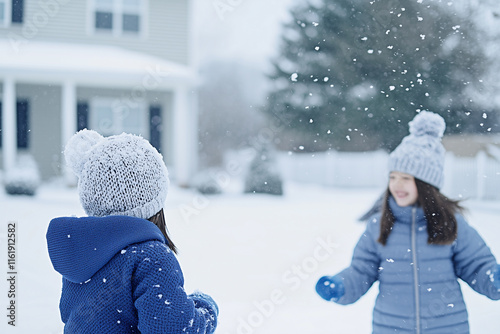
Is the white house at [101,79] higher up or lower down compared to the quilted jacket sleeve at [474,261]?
higher up

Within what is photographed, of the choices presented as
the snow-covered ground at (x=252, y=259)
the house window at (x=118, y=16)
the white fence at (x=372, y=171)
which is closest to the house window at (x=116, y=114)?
the house window at (x=118, y=16)

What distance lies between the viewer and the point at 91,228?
1.08 m

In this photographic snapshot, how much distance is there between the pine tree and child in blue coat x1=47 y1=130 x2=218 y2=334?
16.6 feet

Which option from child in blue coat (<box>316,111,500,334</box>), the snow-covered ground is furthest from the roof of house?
child in blue coat (<box>316,111,500,334</box>)

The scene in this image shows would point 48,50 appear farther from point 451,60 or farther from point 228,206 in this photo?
point 451,60

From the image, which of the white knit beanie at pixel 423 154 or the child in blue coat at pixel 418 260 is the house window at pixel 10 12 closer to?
the white knit beanie at pixel 423 154

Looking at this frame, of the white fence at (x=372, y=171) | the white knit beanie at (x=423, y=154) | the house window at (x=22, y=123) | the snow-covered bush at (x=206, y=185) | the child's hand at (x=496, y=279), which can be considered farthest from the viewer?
the house window at (x=22, y=123)

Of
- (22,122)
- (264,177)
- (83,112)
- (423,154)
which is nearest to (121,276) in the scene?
(423,154)

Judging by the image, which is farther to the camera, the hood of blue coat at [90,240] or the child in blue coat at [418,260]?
the child in blue coat at [418,260]

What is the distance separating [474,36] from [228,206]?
4412 millimetres

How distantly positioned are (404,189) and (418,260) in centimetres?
28

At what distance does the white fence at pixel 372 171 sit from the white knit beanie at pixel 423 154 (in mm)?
6210

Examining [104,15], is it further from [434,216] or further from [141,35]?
[434,216]

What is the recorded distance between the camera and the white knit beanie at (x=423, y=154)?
1817 millimetres
